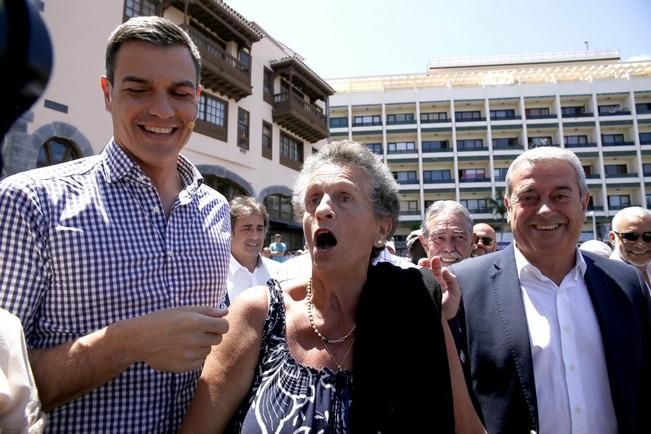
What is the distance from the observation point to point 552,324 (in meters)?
2.74

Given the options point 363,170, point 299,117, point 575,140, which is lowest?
point 363,170

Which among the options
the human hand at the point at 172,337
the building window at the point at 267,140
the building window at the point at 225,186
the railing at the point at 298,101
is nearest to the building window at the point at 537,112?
the railing at the point at 298,101

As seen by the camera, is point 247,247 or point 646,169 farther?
point 646,169

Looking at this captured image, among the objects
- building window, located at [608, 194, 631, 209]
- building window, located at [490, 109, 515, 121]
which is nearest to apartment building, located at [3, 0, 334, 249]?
building window, located at [490, 109, 515, 121]

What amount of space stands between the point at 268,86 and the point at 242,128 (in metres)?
3.58

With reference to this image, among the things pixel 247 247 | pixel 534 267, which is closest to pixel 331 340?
pixel 534 267

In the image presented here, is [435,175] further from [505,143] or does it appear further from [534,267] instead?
[534,267]

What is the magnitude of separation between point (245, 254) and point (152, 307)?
11.4ft

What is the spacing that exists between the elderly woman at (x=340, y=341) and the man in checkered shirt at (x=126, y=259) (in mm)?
215

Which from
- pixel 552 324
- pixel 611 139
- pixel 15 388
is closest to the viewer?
pixel 15 388

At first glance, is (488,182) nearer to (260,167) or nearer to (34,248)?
(260,167)

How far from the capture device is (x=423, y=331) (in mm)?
1941

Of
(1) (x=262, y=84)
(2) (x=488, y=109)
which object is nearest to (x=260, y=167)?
(1) (x=262, y=84)

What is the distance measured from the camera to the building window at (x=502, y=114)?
4850 cm
